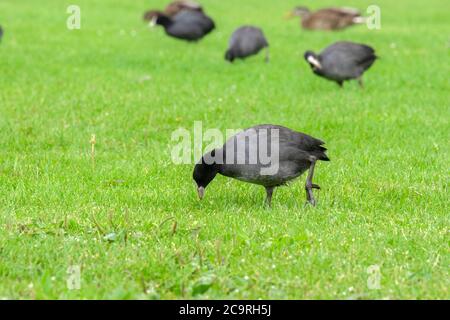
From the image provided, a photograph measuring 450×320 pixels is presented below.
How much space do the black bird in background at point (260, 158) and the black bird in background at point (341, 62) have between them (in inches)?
254

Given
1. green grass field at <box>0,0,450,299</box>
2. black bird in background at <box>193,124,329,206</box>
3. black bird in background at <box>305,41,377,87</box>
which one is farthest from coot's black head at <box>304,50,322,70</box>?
black bird in background at <box>193,124,329,206</box>

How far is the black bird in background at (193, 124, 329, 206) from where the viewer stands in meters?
7.90

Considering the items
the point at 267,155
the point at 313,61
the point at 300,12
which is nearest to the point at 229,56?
the point at 313,61

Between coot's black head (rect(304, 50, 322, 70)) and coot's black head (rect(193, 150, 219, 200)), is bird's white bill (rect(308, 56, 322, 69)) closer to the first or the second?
coot's black head (rect(304, 50, 322, 70))

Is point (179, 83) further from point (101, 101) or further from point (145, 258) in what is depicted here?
point (145, 258)

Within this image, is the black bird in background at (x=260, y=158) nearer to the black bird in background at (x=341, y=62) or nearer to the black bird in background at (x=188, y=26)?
the black bird in background at (x=341, y=62)

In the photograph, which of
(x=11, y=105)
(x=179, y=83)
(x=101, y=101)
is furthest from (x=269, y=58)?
(x=11, y=105)

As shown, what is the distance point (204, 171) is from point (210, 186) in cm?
127

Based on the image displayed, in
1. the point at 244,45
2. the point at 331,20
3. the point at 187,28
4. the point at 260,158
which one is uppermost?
the point at 331,20

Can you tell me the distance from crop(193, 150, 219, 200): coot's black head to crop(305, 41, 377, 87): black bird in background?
6.75 m

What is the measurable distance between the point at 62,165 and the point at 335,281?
4.92m

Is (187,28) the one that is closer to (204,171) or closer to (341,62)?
(341,62)

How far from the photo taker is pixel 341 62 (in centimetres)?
1459

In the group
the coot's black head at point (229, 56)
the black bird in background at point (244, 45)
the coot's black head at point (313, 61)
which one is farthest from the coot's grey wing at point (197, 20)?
the coot's black head at point (313, 61)
